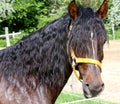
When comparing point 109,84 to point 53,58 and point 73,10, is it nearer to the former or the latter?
point 53,58

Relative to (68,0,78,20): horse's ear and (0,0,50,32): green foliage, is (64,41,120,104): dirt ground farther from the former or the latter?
(0,0,50,32): green foliage

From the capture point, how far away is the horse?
243cm

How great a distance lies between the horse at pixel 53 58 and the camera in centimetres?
243

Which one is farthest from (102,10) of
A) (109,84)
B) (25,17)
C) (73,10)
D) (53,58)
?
(25,17)

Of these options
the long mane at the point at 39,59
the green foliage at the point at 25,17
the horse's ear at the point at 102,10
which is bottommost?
the green foliage at the point at 25,17

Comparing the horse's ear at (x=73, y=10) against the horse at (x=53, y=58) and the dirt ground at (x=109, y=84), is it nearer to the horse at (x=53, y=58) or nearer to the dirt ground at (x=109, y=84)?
the horse at (x=53, y=58)

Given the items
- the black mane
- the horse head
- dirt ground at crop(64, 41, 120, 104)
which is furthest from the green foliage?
the horse head

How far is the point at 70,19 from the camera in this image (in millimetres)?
2619

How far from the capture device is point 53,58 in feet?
8.57

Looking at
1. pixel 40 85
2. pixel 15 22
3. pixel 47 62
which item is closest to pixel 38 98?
pixel 40 85

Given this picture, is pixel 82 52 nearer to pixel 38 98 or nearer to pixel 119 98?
pixel 38 98

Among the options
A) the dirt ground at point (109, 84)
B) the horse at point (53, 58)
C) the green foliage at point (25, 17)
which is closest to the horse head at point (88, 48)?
the horse at point (53, 58)

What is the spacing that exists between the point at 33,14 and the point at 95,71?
2548 centimetres

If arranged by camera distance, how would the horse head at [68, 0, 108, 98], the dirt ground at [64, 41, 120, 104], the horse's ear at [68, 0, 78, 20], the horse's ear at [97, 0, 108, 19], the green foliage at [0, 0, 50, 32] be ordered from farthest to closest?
the green foliage at [0, 0, 50, 32], the dirt ground at [64, 41, 120, 104], the horse's ear at [97, 0, 108, 19], the horse's ear at [68, 0, 78, 20], the horse head at [68, 0, 108, 98]
